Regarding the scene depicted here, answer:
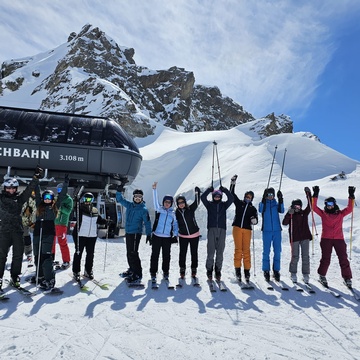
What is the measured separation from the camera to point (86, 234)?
593cm

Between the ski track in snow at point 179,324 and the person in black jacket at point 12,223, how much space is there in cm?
53

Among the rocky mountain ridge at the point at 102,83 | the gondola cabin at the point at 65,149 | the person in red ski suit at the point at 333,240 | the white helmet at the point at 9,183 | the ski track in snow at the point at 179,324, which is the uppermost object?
the rocky mountain ridge at the point at 102,83

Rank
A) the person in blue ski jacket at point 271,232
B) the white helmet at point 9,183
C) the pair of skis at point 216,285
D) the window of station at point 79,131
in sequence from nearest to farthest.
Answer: the white helmet at point 9,183 → the pair of skis at point 216,285 → the person in blue ski jacket at point 271,232 → the window of station at point 79,131

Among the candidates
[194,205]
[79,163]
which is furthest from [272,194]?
[79,163]

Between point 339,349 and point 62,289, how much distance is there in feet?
13.9

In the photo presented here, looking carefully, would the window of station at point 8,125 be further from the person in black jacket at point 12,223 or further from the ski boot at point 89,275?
the ski boot at point 89,275

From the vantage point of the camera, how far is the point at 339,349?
3486mm

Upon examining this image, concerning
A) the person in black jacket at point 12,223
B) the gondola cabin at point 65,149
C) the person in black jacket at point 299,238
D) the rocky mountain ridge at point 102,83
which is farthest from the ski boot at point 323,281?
the rocky mountain ridge at point 102,83

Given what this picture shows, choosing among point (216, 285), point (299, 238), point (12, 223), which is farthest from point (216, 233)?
point (12, 223)

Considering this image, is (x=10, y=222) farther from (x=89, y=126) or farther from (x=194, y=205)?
(x=89, y=126)

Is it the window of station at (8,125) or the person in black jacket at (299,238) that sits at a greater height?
the window of station at (8,125)

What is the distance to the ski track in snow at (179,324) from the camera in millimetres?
3316

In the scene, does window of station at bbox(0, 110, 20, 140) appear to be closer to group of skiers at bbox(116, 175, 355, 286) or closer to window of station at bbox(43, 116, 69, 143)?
window of station at bbox(43, 116, 69, 143)

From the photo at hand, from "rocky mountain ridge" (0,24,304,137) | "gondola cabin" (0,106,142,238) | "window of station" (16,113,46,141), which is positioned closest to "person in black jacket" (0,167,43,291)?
"gondola cabin" (0,106,142,238)
